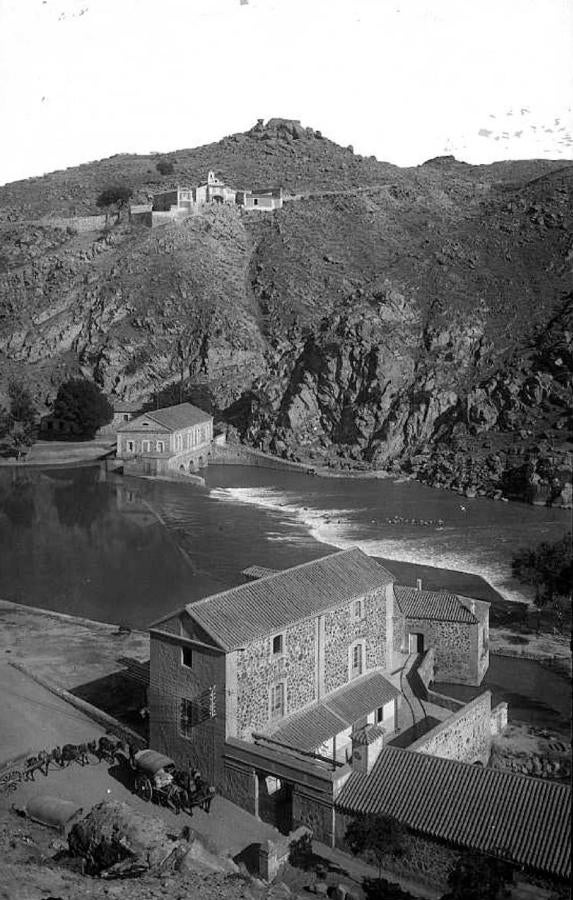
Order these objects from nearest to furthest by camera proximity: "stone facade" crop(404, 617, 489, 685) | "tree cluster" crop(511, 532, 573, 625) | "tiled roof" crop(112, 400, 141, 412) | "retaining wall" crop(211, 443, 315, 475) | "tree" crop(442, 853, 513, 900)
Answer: "tree" crop(442, 853, 513, 900) < "tree cluster" crop(511, 532, 573, 625) < "stone facade" crop(404, 617, 489, 685) < "retaining wall" crop(211, 443, 315, 475) < "tiled roof" crop(112, 400, 141, 412)

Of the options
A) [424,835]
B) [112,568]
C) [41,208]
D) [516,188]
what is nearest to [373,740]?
[424,835]

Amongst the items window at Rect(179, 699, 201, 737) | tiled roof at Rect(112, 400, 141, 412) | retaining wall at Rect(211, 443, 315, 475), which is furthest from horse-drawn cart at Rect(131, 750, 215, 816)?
tiled roof at Rect(112, 400, 141, 412)

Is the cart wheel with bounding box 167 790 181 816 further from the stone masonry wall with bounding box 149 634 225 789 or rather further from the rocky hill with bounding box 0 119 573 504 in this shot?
the rocky hill with bounding box 0 119 573 504

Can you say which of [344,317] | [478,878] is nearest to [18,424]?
[344,317]

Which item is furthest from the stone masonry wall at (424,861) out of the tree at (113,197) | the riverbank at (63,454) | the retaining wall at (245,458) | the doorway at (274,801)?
the tree at (113,197)

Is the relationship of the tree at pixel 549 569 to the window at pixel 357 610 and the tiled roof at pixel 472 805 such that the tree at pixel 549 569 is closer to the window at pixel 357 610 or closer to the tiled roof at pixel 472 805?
the tiled roof at pixel 472 805

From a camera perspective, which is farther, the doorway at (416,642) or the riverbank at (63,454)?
the riverbank at (63,454)

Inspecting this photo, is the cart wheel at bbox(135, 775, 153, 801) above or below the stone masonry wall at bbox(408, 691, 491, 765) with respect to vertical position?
below
